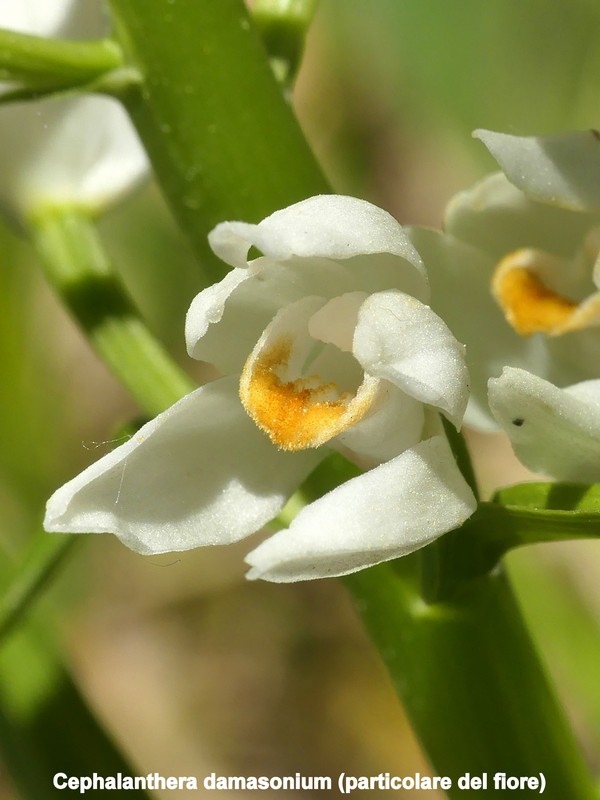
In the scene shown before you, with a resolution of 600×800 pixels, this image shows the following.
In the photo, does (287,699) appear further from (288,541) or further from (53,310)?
(288,541)

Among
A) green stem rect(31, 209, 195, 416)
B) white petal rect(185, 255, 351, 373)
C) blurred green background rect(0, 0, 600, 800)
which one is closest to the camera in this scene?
white petal rect(185, 255, 351, 373)

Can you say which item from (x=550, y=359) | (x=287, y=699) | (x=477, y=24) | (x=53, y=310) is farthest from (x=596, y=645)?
(x=53, y=310)

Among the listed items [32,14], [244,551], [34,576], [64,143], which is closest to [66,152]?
[64,143]

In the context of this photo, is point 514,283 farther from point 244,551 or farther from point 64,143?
point 244,551

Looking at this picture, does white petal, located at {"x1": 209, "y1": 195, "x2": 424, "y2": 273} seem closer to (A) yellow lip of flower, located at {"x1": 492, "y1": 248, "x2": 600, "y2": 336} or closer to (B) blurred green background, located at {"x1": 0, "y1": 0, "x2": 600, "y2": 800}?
(A) yellow lip of flower, located at {"x1": 492, "y1": 248, "x2": 600, "y2": 336}

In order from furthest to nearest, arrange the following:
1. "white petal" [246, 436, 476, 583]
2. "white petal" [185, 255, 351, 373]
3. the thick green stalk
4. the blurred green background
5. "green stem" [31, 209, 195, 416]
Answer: the blurred green background, "green stem" [31, 209, 195, 416], the thick green stalk, "white petal" [185, 255, 351, 373], "white petal" [246, 436, 476, 583]

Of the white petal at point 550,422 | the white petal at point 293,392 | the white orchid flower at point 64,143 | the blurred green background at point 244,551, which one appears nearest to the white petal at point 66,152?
the white orchid flower at point 64,143

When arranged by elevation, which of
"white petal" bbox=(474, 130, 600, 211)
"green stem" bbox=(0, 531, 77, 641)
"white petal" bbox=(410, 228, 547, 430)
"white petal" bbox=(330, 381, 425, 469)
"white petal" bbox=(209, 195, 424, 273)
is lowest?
"green stem" bbox=(0, 531, 77, 641)

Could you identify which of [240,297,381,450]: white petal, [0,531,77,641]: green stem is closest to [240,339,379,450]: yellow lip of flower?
[240,297,381,450]: white petal
